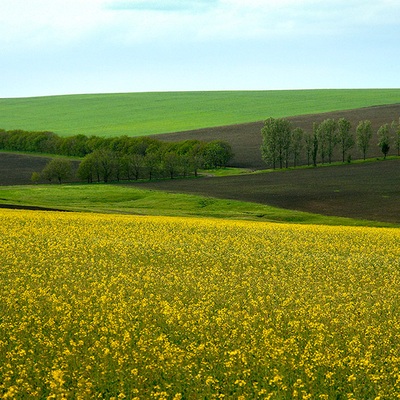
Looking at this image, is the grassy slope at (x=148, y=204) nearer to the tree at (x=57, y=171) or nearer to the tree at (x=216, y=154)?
the tree at (x=57, y=171)

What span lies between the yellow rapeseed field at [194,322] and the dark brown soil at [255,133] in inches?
3839

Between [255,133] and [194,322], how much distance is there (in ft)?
489

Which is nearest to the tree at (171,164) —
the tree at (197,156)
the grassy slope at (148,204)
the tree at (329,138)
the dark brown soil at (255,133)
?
the tree at (197,156)

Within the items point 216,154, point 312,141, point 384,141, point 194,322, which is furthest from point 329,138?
point 194,322

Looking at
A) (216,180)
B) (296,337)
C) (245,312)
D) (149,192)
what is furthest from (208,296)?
(216,180)

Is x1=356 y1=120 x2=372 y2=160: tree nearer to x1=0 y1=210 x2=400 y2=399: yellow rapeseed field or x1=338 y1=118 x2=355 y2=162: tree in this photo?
x1=338 y1=118 x2=355 y2=162: tree

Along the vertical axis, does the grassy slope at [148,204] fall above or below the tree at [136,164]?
below

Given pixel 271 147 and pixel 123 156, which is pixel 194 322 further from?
pixel 271 147

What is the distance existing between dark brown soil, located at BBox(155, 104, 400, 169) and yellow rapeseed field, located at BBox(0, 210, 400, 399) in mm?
97499

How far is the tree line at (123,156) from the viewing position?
109000 millimetres

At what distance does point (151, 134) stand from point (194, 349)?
531ft

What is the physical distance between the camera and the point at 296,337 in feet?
57.7

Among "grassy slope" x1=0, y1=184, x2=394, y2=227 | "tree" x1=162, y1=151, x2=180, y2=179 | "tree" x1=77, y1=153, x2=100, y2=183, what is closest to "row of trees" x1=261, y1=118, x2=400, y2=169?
"tree" x1=162, y1=151, x2=180, y2=179

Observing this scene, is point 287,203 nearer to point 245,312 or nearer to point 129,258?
point 129,258
